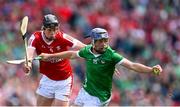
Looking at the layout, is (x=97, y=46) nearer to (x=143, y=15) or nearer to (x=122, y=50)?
(x=122, y=50)

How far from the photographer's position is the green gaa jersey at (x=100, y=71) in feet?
42.8

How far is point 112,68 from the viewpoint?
13.2m

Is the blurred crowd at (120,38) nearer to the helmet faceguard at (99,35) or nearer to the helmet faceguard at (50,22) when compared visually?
the helmet faceguard at (50,22)

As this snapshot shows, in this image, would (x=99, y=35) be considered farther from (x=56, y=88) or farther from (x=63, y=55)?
(x=56, y=88)

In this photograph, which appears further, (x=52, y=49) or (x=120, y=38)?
(x=120, y=38)

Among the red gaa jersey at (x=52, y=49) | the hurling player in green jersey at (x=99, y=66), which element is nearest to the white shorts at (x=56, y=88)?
the red gaa jersey at (x=52, y=49)

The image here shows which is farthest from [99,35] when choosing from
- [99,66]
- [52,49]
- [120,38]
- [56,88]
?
[120,38]

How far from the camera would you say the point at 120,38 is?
22359mm

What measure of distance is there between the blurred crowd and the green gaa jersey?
3.47m

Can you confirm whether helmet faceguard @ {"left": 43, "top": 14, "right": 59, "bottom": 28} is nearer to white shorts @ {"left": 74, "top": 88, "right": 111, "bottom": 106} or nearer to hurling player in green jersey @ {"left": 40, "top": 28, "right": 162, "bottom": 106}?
hurling player in green jersey @ {"left": 40, "top": 28, "right": 162, "bottom": 106}

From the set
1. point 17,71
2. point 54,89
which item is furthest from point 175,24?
point 54,89

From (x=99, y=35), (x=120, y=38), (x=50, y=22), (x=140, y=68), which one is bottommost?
(x=120, y=38)

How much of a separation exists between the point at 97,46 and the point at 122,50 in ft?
30.1

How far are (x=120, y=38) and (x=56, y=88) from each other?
26.3 ft
